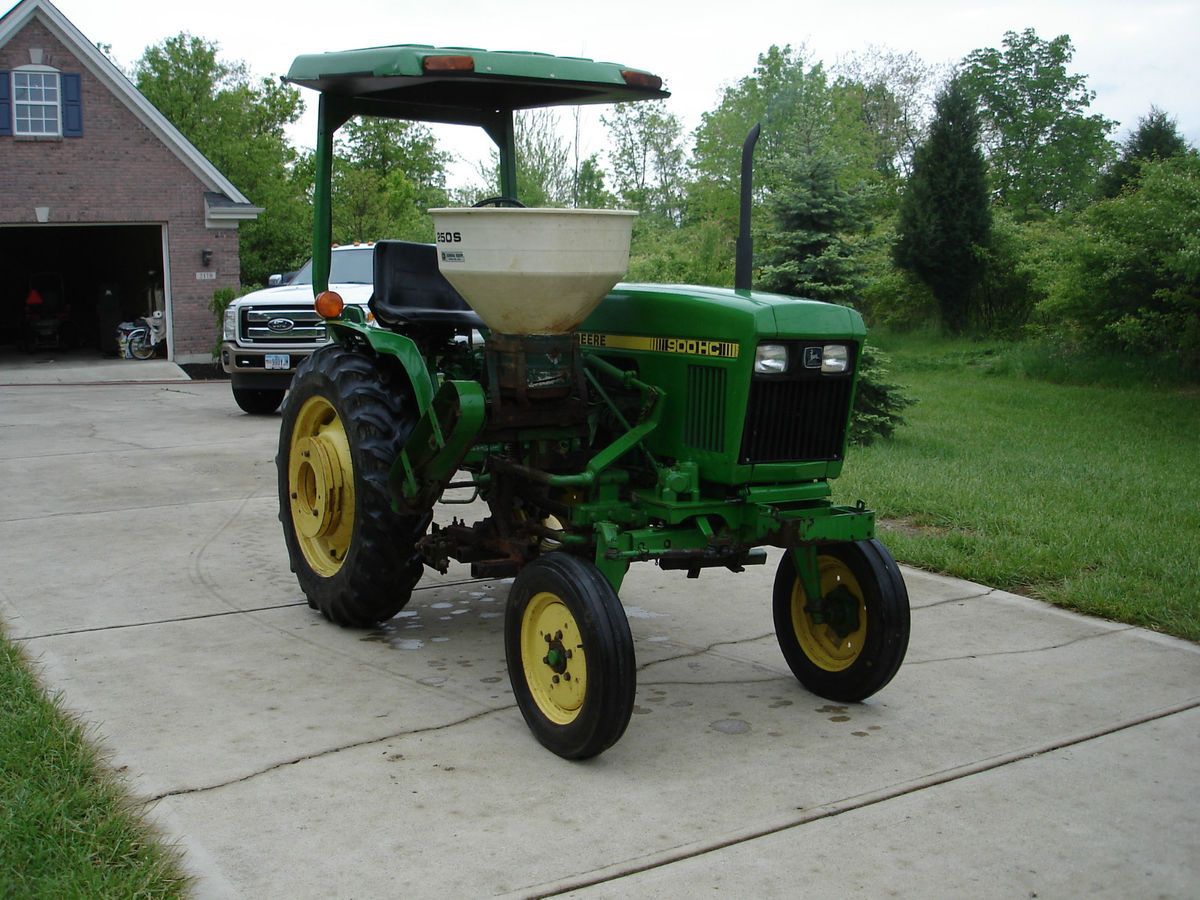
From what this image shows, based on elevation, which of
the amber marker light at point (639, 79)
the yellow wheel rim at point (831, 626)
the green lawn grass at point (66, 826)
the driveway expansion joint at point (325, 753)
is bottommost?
the driveway expansion joint at point (325, 753)

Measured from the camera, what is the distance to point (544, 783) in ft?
12.7

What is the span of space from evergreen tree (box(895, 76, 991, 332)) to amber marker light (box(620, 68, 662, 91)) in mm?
20071

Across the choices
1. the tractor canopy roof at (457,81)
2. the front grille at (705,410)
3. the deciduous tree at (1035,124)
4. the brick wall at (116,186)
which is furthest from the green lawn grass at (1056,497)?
the deciduous tree at (1035,124)

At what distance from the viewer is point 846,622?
464cm

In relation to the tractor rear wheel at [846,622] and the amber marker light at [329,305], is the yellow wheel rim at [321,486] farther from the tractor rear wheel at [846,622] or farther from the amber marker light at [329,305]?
the tractor rear wheel at [846,622]

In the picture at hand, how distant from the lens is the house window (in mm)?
20672

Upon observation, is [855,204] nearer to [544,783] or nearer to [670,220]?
[544,783]

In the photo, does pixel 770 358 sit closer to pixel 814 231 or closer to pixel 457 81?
pixel 457 81

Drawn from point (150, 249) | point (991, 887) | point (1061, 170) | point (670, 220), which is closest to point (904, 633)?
point (991, 887)

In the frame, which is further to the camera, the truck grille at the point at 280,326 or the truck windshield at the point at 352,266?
the truck grille at the point at 280,326

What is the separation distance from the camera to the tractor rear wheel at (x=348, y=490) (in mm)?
5113

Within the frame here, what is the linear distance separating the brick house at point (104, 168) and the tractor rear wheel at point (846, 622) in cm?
1928

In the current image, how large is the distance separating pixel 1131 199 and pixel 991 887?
14.4 m

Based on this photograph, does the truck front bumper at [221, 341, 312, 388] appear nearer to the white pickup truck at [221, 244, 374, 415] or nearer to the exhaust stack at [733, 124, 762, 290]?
the white pickup truck at [221, 244, 374, 415]
